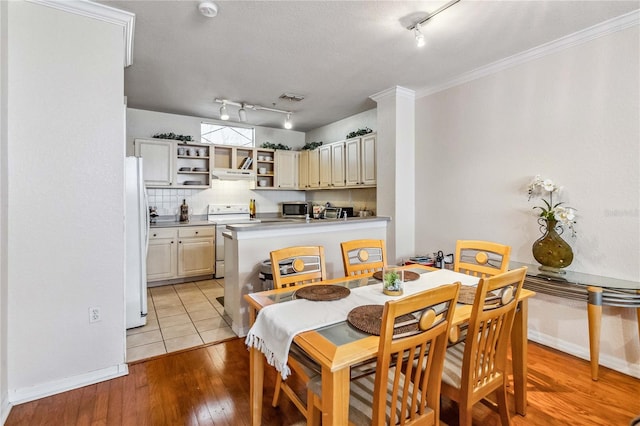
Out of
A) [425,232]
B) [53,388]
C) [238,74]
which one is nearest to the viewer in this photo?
[53,388]

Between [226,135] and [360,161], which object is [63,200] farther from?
[226,135]

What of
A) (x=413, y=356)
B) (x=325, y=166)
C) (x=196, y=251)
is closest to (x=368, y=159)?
(x=325, y=166)

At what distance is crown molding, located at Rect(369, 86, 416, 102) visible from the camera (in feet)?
12.7

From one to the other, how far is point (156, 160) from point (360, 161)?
311 centimetres

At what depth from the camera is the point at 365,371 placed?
155 cm

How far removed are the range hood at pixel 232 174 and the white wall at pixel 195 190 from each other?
0.31 m

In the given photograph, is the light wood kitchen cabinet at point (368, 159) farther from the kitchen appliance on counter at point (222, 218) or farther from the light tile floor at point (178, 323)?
the light tile floor at point (178, 323)

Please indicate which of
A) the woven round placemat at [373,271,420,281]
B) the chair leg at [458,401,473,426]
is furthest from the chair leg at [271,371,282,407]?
the chair leg at [458,401,473,426]

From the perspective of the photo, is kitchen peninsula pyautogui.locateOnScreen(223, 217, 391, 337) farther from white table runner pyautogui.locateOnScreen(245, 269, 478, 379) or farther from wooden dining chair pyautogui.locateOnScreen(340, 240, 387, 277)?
white table runner pyautogui.locateOnScreen(245, 269, 478, 379)

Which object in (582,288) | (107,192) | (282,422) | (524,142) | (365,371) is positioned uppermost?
(524,142)

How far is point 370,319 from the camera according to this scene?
4.78ft

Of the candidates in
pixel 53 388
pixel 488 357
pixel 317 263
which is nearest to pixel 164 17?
pixel 317 263

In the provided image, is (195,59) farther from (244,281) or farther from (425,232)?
(425,232)

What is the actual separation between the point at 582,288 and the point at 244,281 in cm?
275
